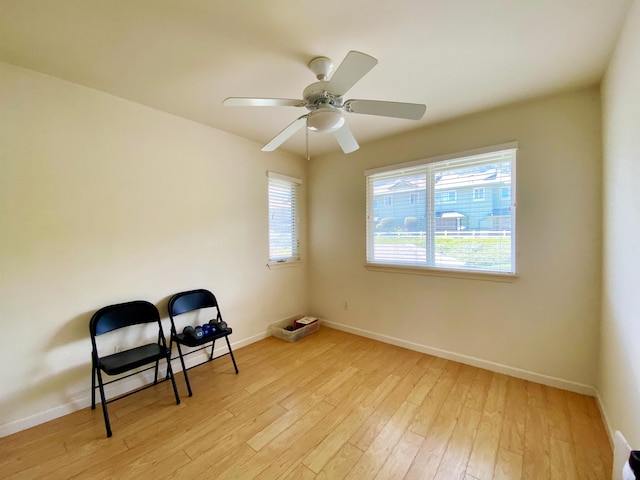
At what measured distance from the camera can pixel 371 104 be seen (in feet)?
5.30

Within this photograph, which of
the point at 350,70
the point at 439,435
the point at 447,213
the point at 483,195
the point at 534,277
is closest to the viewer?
the point at 350,70

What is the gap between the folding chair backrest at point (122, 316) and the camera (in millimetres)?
1979

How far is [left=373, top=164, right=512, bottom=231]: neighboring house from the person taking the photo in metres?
2.40

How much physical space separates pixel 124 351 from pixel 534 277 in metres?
3.42

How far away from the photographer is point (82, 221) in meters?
2.00

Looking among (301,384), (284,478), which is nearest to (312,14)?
(284,478)

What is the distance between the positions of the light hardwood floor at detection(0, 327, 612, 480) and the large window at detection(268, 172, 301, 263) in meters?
1.56

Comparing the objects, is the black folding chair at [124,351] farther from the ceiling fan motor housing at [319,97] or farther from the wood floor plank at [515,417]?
the wood floor plank at [515,417]

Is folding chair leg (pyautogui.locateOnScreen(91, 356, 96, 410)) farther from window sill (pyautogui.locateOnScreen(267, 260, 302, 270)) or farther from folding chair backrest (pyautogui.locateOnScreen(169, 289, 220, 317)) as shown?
window sill (pyautogui.locateOnScreen(267, 260, 302, 270))

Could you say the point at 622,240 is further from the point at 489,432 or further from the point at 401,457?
the point at 401,457

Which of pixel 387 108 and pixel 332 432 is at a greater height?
pixel 387 108

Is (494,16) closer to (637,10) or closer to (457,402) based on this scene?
(637,10)

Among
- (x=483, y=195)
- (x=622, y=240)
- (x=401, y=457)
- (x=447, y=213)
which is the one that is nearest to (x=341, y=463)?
(x=401, y=457)

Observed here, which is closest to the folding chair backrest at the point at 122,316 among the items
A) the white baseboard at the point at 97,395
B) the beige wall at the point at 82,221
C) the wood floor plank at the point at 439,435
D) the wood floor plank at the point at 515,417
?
the beige wall at the point at 82,221
